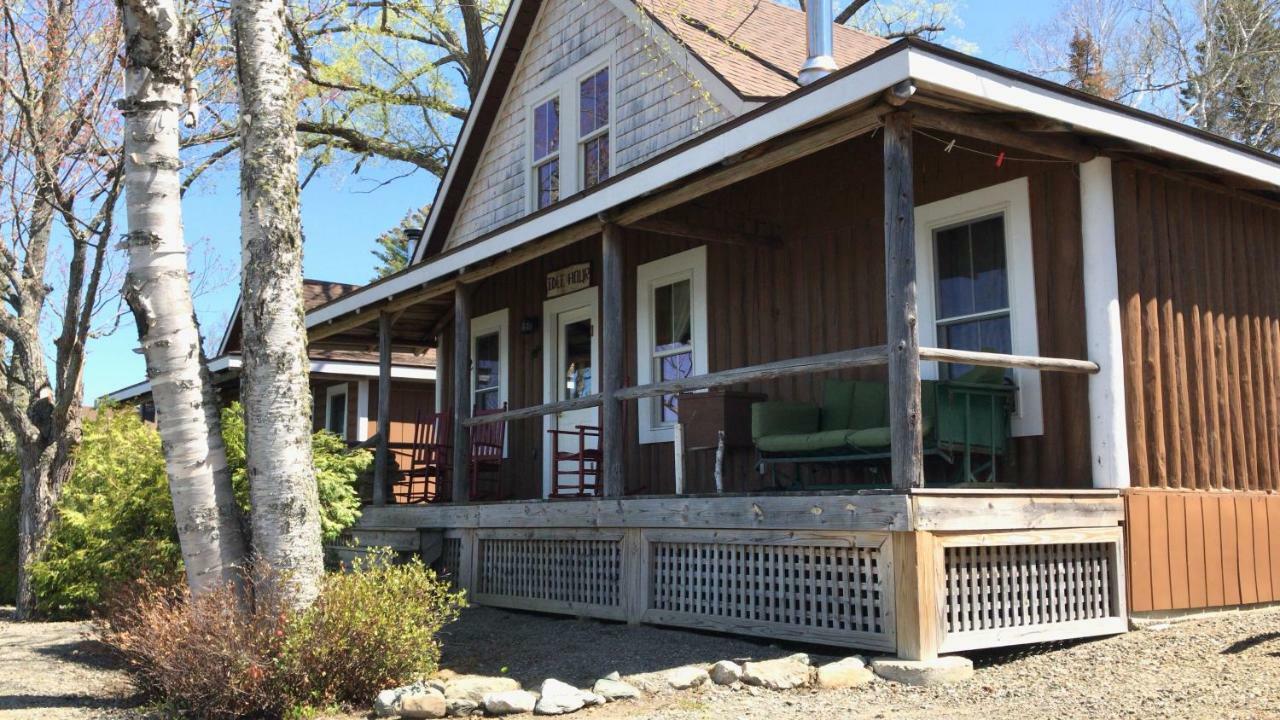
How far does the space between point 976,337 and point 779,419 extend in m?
1.52

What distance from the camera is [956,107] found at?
22.0 feet

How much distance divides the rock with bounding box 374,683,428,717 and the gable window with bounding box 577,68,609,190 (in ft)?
23.5

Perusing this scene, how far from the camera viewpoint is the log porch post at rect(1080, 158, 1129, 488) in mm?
7254

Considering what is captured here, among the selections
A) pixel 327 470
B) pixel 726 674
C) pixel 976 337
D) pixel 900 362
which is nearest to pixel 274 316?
pixel 327 470

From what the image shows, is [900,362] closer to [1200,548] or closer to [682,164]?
[682,164]

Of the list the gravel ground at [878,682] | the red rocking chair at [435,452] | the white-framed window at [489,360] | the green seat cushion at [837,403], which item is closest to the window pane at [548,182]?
the white-framed window at [489,360]

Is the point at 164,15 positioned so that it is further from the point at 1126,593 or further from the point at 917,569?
the point at 1126,593

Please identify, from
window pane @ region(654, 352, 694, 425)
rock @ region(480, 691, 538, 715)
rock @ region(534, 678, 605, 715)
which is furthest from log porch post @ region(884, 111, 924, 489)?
window pane @ region(654, 352, 694, 425)

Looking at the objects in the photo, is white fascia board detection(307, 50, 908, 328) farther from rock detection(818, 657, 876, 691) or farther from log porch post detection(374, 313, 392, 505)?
rock detection(818, 657, 876, 691)

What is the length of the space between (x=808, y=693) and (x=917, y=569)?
89 cm

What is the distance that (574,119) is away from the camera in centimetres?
1277

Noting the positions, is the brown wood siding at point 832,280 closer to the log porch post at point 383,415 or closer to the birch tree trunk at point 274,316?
the log porch post at point 383,415

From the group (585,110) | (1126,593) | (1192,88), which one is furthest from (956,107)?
(1192,88)

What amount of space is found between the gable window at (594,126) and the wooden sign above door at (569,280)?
963 mm
